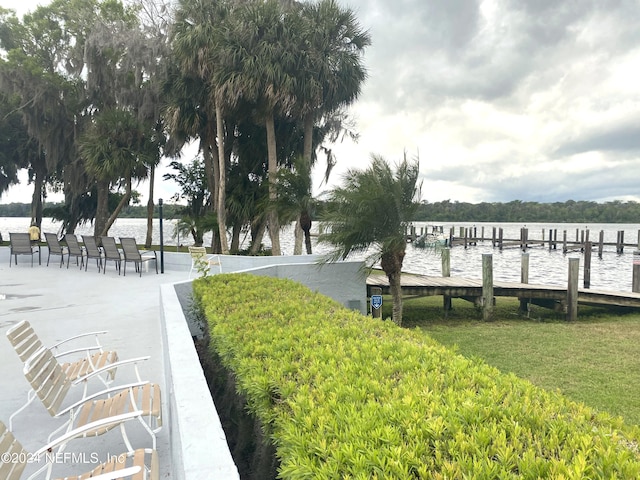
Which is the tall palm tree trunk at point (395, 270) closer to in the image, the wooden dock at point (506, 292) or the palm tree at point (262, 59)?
the wooden dock at point (506, 292)

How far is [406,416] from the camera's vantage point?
1.82m

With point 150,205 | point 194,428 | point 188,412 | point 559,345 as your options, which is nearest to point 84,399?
point 188,412

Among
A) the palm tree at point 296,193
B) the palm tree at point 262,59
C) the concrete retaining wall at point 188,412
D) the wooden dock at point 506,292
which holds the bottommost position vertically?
the wooden dock at point 506,292

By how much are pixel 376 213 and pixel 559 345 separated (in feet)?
14.9

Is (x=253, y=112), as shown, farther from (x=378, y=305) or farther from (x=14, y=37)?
(x=14, y=37)

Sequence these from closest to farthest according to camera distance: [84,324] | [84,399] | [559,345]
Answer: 1. [84,399]
2. [84,324]
3. [559,345]

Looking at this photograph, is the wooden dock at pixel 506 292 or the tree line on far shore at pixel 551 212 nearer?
the wooden dock at pixel 506 292

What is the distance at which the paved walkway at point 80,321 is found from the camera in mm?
3031

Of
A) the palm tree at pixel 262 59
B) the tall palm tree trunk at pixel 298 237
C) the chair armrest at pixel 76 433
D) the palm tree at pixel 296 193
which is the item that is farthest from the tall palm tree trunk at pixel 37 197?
the chair armrest at pixel 76 433

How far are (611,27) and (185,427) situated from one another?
15.5 metres

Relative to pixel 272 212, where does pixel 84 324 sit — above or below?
below

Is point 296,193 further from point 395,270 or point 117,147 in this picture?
point 117,147

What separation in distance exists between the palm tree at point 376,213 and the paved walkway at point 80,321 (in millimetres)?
4149

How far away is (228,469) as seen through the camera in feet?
5.03
